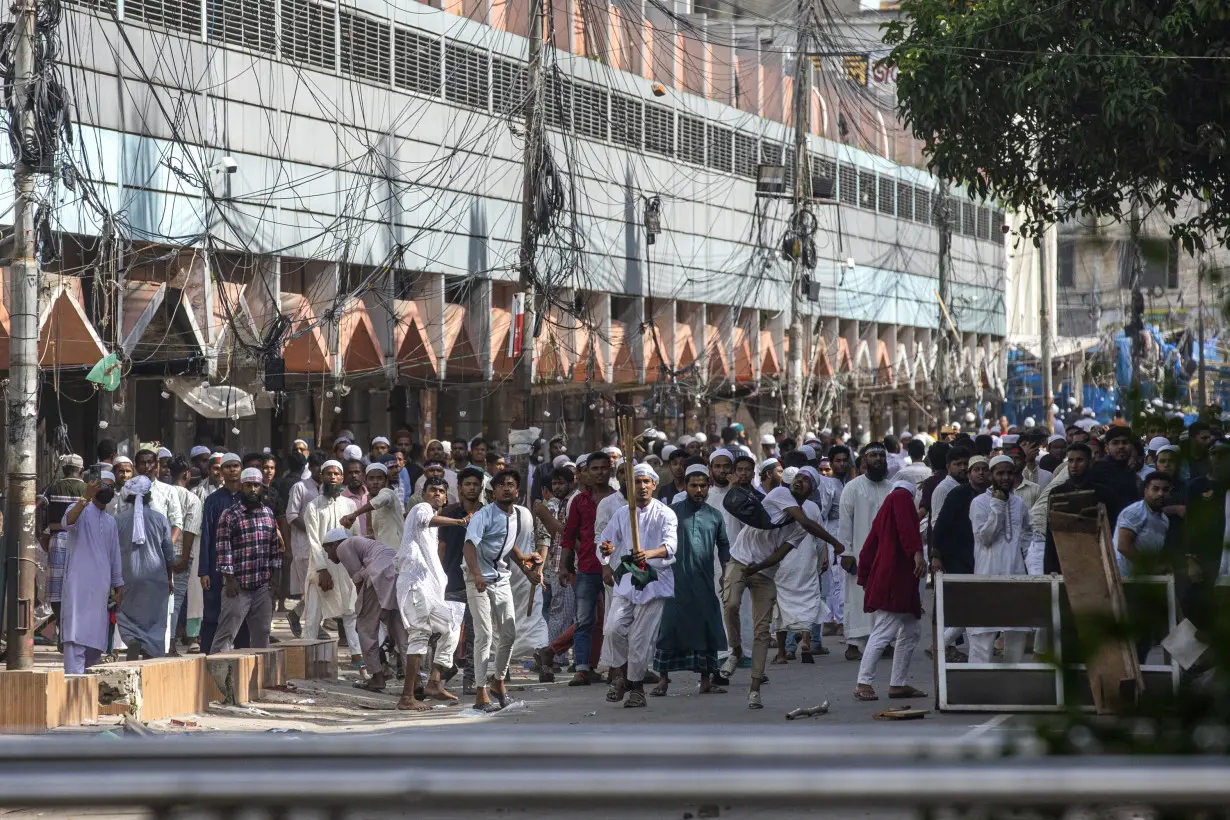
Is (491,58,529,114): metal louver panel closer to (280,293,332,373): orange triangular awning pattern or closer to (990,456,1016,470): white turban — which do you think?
(280,293,332,373): orange triangular awning pattern

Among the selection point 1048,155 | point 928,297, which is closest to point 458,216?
point 1048,155

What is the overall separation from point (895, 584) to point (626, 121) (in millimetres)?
22345

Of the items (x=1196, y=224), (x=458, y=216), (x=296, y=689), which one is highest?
(x=458, y=216)

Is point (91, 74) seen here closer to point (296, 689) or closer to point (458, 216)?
point (458, 216)

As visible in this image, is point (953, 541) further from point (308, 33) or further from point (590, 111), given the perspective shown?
point (590, 111)

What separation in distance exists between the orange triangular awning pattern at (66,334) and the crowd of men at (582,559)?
2948mm

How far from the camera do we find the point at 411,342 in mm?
24422

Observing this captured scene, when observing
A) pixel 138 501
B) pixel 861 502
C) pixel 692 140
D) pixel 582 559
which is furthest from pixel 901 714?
pixel 692 140

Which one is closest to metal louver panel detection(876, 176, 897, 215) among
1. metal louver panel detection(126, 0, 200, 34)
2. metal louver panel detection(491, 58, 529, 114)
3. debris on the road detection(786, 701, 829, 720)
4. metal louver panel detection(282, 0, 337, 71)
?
metal louver panel detection(491, 58, 529, 114)

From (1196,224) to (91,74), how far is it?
1329 centimetres

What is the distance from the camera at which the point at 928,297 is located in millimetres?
47969

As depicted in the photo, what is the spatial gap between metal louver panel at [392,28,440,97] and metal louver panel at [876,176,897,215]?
1935cm

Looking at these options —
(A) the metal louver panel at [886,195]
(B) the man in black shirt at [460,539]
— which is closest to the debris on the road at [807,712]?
(B) the man in black shirt at [460,539]

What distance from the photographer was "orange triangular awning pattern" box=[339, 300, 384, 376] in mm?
22125
